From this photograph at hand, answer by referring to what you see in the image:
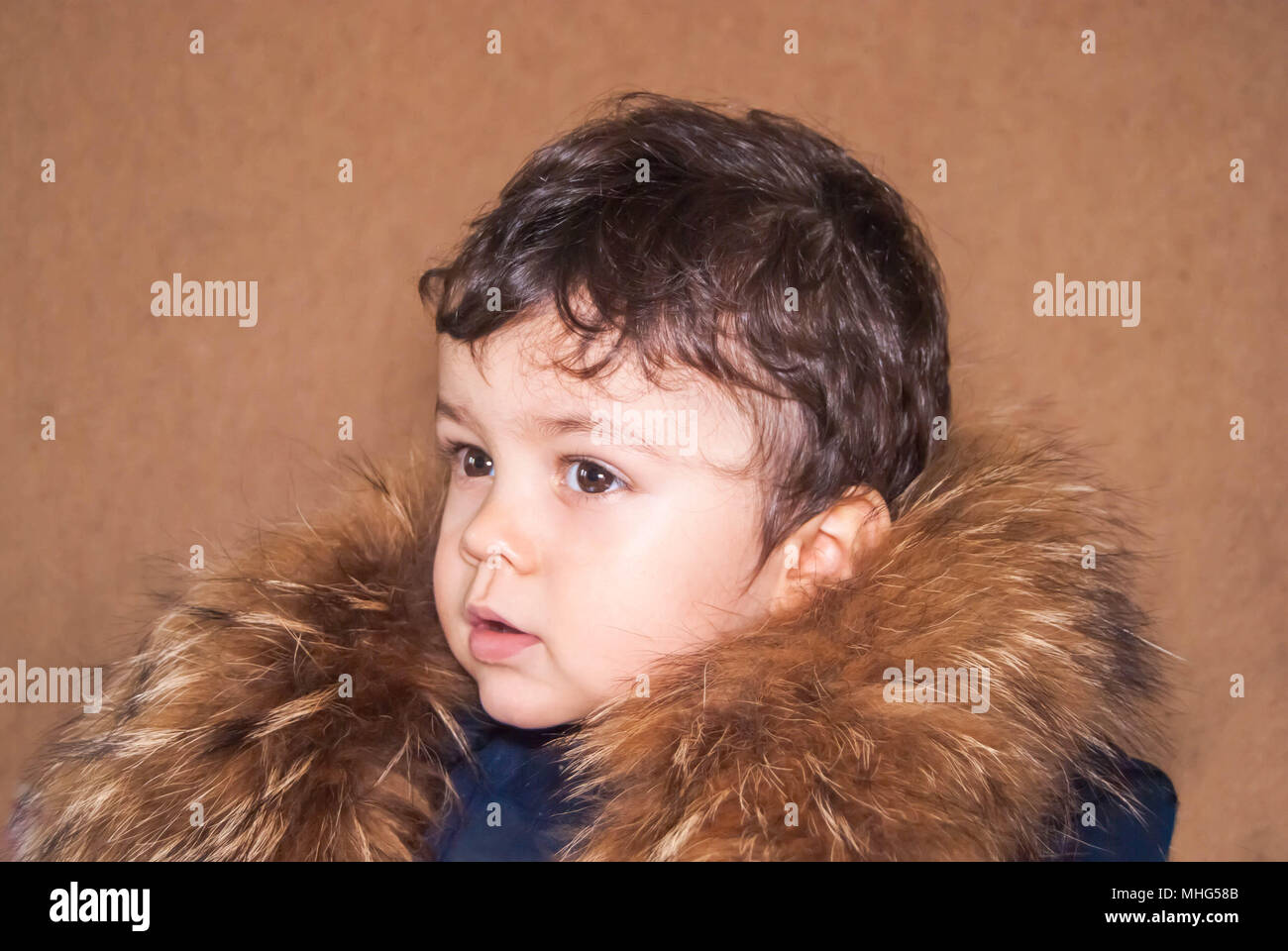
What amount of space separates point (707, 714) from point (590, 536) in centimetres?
17

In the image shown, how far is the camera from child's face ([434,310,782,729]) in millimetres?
925

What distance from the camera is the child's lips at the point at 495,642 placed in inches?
37.7

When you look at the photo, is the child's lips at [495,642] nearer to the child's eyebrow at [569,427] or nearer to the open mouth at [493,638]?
the open mouth at [493,638]

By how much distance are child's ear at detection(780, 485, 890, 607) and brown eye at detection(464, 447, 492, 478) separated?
0.28 m

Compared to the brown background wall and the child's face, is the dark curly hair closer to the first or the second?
the child's face

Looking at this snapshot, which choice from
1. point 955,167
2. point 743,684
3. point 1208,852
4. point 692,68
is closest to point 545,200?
point 743,684

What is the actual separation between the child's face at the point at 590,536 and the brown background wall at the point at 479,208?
0.64 meters

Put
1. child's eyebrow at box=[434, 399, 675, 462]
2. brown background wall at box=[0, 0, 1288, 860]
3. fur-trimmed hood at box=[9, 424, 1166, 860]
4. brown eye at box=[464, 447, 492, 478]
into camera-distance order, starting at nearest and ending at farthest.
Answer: fur-trimmed hood at box=[9, 424, 1166, 860]
child's eyebrow at box=[434, 399, 675, 462]
brown eye at box=[464, 447, 492, 478]
brown background wall at box=[0, 0, 1288, 860]

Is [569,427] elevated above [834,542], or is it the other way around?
[569,427]

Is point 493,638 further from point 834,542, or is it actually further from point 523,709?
point 834,542

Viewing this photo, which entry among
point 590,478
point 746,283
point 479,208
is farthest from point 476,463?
point 479,208

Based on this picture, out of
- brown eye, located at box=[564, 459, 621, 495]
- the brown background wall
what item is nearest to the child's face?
brown eye, located at box=[564, 459, 621, 495]

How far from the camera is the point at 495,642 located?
0.96 meters

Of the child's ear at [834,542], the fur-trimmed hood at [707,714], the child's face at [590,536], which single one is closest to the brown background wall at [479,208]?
the fur-trimmed hood at [707,714]
